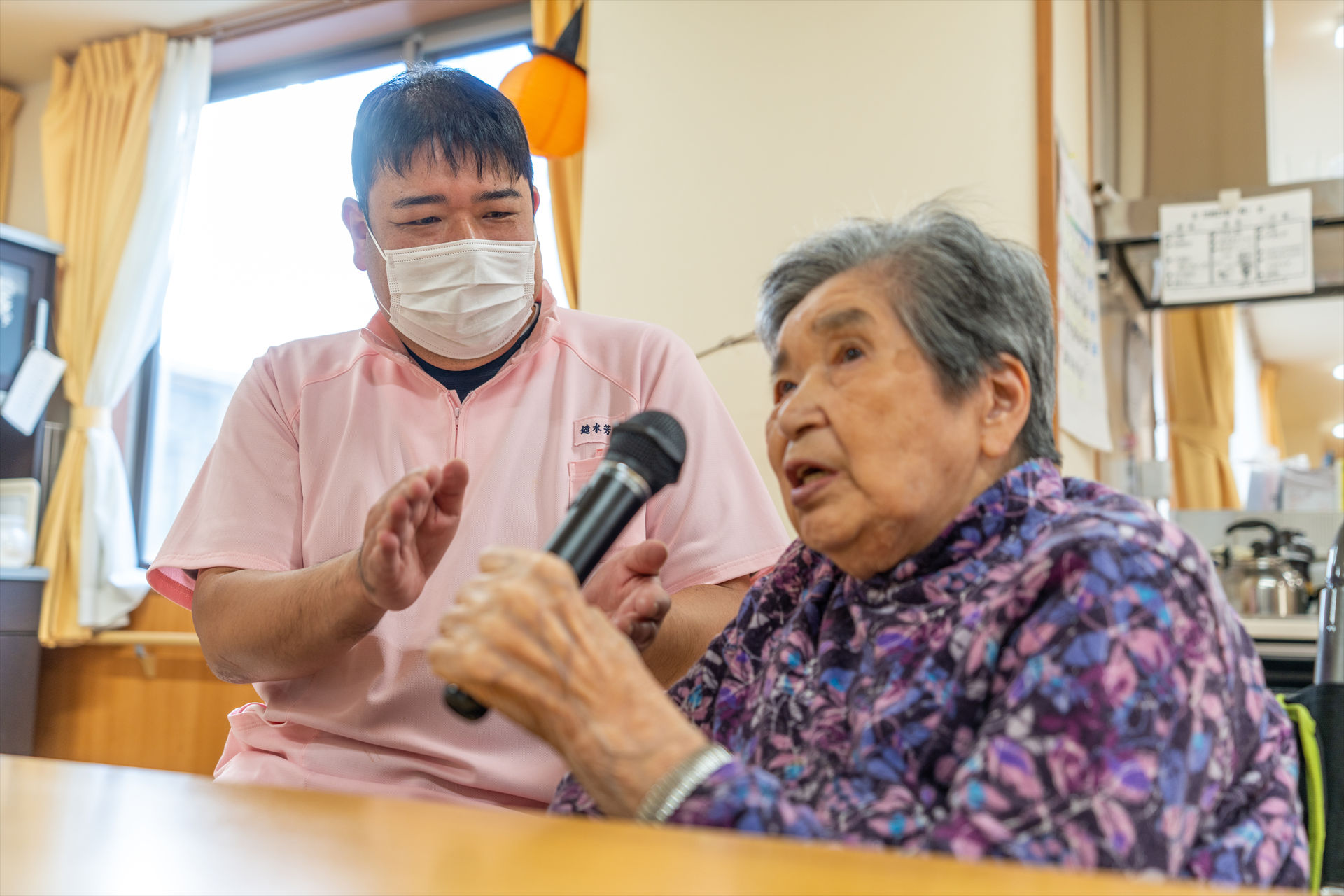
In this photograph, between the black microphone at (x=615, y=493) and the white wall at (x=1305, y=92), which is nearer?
the black microphone at (x=615, y=493)

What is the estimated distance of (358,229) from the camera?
1.68 meters

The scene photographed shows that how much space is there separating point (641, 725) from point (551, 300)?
1.00 metres

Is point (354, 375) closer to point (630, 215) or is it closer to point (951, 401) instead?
point (951, 401)

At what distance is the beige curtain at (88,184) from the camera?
13.9 feet

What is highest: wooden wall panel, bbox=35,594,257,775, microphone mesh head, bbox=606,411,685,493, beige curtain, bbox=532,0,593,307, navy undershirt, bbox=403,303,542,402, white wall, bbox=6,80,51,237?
white wall, bbox=6,80,51,237

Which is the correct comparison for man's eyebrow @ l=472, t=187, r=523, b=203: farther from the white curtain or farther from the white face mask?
the white curtain

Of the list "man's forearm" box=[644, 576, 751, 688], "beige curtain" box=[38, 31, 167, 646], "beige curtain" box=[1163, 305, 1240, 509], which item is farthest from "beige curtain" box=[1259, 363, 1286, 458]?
"beige curtain" box=[38, 31, 167, 646]

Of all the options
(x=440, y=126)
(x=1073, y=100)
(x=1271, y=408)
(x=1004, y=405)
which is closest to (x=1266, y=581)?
(x=1271, y=408)

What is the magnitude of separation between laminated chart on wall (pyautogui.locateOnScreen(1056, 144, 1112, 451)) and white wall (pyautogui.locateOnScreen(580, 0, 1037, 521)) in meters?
0.15

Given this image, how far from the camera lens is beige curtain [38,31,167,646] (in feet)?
13.9

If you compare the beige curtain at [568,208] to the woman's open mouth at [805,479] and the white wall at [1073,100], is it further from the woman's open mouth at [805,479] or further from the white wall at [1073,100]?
the woman's open mouth at [805,479]

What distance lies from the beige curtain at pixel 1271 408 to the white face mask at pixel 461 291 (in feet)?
7.34

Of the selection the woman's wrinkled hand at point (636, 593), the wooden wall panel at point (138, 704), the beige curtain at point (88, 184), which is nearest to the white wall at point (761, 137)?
the woman's wrinkled hand at point (636, 593)

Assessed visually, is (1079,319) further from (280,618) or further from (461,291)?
(280,618)
